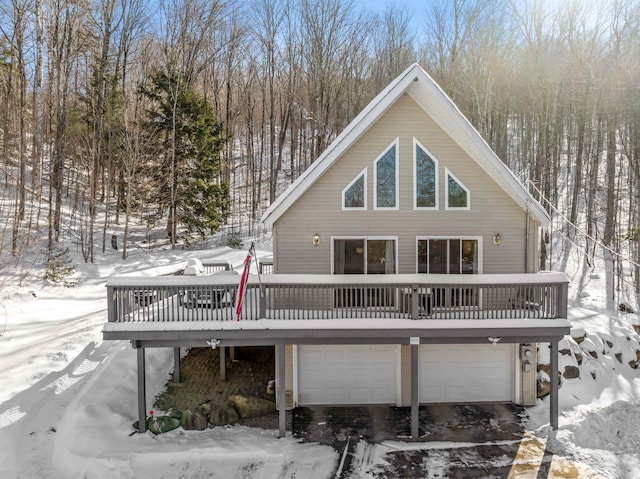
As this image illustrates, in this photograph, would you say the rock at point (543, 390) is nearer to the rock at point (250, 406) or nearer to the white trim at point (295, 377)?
the white trim at point (295, 377)

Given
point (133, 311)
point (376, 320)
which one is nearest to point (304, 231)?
point (376, 320)

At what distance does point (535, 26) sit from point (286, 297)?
2126cm

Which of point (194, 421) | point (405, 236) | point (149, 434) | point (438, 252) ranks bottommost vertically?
point (149, 434)

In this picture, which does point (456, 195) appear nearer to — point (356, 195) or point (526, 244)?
point (526, 244)

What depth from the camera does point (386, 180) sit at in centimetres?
1086

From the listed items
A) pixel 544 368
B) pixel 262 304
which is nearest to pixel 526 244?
pixel 544 368

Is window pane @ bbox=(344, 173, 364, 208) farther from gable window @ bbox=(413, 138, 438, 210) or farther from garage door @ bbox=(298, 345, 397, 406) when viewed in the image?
garage door @ bbox=(298, 345, 397, 406)

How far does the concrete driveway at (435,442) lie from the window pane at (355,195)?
5.47 meters

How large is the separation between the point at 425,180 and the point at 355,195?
1.92 meters

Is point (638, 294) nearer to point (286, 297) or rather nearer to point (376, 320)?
point (376, 320)

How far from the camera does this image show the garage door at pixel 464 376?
11133mm

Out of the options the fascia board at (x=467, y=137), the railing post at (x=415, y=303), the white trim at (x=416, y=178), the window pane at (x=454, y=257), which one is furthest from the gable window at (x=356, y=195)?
the railing post at (x=415, y=303)

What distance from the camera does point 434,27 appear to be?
27047 mm

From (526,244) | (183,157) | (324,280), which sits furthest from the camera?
(183,157)
